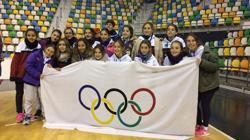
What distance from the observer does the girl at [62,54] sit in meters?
4.05

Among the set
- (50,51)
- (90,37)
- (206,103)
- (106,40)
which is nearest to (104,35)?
(106,40)

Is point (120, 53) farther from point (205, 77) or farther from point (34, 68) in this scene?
point (34, 68)

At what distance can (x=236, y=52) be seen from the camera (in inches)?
331

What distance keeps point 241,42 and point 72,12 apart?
23.4ft

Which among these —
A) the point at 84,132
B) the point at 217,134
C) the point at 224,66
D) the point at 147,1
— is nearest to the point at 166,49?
the point at 217,134

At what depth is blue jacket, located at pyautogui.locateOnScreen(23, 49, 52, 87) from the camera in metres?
4.05

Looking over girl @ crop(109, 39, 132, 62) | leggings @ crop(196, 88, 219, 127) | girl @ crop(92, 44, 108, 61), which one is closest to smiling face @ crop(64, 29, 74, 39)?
girl @ crop(92, 44, 108, 61)

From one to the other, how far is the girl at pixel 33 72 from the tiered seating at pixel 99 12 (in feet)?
25.1

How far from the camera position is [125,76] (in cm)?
365

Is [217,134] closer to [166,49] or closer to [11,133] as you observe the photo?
[166,49]

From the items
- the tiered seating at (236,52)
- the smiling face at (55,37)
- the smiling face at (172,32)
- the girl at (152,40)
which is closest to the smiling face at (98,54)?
the girl at (152,40)

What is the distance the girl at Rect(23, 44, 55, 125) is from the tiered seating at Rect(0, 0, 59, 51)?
21.4 ft

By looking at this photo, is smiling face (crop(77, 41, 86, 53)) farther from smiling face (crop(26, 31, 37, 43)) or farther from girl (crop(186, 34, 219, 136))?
girl (crop(186, 34, 219, 136))

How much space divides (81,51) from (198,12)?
28.8 feet
